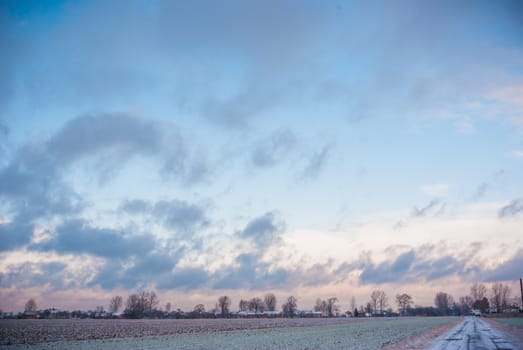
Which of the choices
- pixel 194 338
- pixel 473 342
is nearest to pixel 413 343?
pixel 473 342

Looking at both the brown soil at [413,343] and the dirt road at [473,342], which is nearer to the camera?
the dirt road at [473,342]

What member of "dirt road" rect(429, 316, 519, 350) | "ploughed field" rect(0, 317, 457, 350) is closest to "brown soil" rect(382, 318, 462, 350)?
"dirt road" rect(429, 316, 519, 350)

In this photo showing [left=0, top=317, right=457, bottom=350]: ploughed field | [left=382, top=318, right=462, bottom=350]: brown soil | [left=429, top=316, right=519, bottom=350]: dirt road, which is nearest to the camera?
[left=429, top=316, right=519, bottom=350]: dirt road

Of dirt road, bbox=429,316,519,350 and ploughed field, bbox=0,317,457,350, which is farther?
ploughed field, bbox=0,317,457,350

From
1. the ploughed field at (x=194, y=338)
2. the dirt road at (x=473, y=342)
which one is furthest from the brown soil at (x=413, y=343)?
the ploughed field at (x=194, y=338)

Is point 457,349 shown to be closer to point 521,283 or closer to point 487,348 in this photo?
point 487,348

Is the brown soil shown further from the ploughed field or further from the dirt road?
the ploughed field

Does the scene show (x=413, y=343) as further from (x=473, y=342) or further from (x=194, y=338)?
(x=194, y=338)

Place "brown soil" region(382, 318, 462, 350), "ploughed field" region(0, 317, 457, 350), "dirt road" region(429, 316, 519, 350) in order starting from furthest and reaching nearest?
"ploughed field" region(0, 317, 457, 350) < "brown soil" region(382, 318, 462, 350) < "dirt road" region(429, 316, 519, 350)

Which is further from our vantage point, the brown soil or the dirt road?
the brown soil

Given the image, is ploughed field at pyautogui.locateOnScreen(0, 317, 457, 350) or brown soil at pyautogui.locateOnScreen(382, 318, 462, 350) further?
ploughed field at pyautogui.locateOnScreen(0, 317, 457, 350)

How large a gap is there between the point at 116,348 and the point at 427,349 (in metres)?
26.3

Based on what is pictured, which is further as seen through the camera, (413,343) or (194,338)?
(194,338)

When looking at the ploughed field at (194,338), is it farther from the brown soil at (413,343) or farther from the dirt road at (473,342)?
the dirt road at (473,342)
